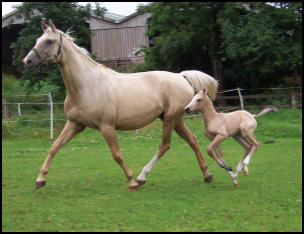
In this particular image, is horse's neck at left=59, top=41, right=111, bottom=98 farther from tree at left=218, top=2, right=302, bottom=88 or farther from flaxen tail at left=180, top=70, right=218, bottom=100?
tree at left=218, top=2, right=302, bottom=88

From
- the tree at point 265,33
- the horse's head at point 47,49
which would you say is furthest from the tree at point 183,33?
the horse's head at point 47,49

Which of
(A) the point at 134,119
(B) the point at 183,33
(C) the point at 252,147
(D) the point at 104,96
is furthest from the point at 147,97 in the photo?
(B) the point at 183,33

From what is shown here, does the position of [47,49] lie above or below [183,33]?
below

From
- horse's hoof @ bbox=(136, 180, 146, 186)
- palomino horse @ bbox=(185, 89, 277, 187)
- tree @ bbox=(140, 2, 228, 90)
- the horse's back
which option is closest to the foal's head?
palomino horse @ bbox=(185, 89, 277, 187)

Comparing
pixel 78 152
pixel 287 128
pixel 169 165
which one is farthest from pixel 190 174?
pixel 287 128

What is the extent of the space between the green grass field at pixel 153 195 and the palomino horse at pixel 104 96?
52cm

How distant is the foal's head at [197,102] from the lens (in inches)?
258

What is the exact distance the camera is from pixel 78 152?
11461 mm

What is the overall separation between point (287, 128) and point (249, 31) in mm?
4870

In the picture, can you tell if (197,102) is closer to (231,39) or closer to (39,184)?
(39,184)

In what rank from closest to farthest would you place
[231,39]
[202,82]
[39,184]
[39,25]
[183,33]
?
[39,184], [202,82], [231,39], [183,33], [39,25]

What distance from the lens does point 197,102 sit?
6.66 meters

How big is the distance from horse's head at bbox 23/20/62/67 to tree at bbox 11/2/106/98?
12.2 m

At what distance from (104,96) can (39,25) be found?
1449 cm
